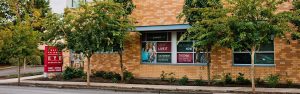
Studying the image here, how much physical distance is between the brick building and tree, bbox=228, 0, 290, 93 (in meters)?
3.99

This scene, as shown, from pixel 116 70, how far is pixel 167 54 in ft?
11.8

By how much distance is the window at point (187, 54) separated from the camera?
2517 centimetres

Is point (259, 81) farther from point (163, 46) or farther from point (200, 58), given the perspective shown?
point (163, 46)

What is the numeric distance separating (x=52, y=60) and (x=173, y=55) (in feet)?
28.6

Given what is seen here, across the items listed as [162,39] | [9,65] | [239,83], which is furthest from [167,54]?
[9,65]

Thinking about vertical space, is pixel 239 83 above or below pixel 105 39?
below

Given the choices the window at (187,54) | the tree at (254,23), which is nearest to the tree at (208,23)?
the tree at (254,23)

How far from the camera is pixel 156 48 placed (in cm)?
2691

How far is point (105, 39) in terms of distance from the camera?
921 inches

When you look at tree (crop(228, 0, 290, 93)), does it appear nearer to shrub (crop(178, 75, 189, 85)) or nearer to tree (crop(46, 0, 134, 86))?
shrub (crop(178, 75, 189, 85))

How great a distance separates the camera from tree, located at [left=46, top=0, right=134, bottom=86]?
23109mm

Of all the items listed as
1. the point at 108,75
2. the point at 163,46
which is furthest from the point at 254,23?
the point at 108,75

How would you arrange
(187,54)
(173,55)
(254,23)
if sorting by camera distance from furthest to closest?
1. (173,55)
2. (187,54)
3. (254,23)

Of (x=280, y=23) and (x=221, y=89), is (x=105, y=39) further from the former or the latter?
(x=280, y=23)
